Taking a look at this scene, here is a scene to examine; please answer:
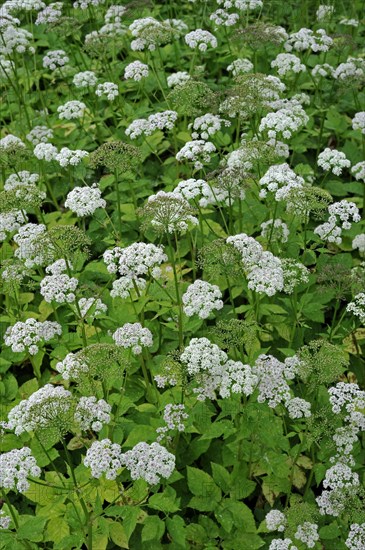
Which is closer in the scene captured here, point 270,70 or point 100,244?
point 100,244

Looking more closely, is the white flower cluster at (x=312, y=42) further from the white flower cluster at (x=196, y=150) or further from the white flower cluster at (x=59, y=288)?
the white flower cluster at (x=59, y=288)

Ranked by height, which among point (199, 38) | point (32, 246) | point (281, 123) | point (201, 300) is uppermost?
point (199, 38)

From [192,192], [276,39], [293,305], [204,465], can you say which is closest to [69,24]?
[276,39]

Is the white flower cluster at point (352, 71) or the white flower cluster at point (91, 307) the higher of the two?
the white flower cluster at point (352, 71)

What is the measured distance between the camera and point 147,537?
15.6 feet

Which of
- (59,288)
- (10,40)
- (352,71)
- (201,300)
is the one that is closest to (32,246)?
(59,288)

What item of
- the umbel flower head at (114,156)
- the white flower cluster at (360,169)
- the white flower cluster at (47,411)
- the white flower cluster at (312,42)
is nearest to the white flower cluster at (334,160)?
the white flower cluster at (360,169)

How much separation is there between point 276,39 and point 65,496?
5.65 metres

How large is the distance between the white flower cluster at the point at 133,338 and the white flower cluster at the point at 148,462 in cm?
84

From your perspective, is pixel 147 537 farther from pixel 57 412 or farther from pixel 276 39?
pixel 276 39

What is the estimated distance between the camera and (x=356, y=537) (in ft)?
15.1

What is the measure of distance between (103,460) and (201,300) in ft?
4.98

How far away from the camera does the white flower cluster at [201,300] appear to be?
203 inches

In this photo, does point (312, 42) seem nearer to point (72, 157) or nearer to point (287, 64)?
point (287, 64)
